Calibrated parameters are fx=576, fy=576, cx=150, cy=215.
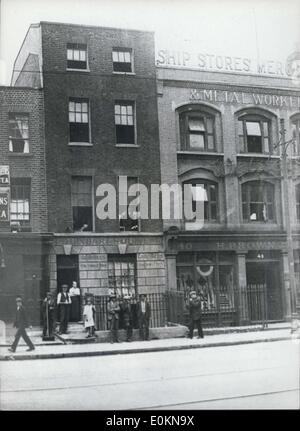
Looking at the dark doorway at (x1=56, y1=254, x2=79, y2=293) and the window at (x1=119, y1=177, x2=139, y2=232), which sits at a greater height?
the window at (x1=119, y1=177, x2=139, y2=232)

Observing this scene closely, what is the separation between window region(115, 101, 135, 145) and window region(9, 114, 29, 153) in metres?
3.76

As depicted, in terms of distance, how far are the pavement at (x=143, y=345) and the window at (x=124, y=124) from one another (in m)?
8.56

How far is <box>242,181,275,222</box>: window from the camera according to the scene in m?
25.8

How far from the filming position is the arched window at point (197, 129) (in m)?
25.4

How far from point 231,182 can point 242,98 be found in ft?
12.6

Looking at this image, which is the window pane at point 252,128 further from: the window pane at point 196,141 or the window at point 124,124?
the window at point 124,124

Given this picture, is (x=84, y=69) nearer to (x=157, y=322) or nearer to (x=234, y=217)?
(x=234, y=217)

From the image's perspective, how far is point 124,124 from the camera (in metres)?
24.3

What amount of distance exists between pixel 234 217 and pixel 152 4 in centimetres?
1470

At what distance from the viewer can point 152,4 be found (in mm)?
11922

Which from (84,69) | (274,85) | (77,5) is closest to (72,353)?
(77,5)

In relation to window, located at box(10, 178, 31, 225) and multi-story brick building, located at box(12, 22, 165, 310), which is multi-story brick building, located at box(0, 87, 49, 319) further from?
multi-story brick building, located at box(12, 22, 165, 310)

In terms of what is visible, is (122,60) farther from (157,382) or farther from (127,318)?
(157,382)

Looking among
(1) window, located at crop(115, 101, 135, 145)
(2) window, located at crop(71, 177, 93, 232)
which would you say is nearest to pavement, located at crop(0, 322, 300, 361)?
(2) window, located at crop(71, 177, 93, 232)
